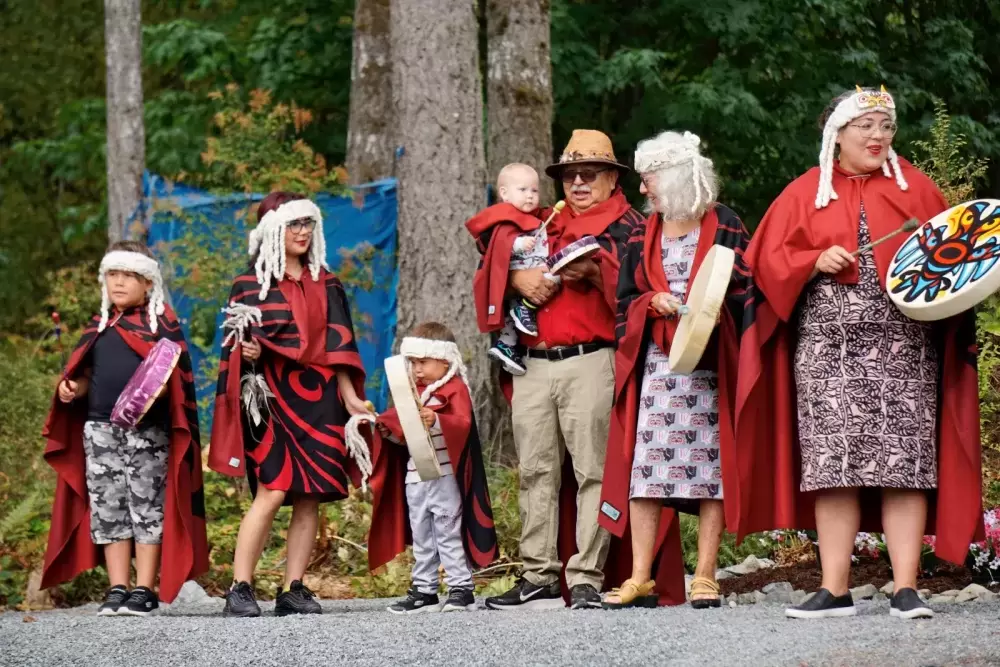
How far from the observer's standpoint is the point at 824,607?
595 centimetres

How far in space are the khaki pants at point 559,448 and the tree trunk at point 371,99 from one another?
7680mm

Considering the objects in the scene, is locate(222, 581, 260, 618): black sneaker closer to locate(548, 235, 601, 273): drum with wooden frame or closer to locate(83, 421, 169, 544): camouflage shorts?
locate(83, 421, 169, 544): camouflage shorts

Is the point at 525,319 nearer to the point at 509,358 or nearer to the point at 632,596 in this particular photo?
the point at 509,358

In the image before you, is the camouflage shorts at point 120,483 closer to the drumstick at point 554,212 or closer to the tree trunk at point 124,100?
the drumstick at point 554,212

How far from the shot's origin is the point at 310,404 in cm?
719

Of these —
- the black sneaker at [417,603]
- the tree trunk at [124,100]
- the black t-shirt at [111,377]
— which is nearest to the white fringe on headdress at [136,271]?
the black t-shirt at [111,377]

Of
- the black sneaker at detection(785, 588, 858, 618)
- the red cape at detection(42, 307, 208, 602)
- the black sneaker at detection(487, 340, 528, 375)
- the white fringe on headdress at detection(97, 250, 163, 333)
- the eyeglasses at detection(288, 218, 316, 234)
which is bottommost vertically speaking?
the black sneaker at detection(785, 588, 858, 618)

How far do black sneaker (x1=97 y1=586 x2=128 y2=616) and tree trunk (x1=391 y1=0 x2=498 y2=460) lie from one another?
3083 mm

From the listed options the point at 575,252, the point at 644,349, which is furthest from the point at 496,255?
the point at 644,349

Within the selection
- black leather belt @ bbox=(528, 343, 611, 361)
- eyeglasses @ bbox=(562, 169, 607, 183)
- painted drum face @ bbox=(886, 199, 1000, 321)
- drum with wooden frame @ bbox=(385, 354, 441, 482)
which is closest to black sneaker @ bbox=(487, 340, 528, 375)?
black leather belt @ bbox=(528, 343, 611, 361)

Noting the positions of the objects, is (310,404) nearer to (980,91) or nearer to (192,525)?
(192,525)

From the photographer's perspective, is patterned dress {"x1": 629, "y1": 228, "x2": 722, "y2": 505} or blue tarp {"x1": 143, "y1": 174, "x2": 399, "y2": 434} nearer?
patterned dress {"x1": 629, "y1": 228, "x2": 722, "y2": 505}

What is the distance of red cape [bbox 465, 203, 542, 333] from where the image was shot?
7055mm

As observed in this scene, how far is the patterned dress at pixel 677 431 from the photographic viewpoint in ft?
21.3
